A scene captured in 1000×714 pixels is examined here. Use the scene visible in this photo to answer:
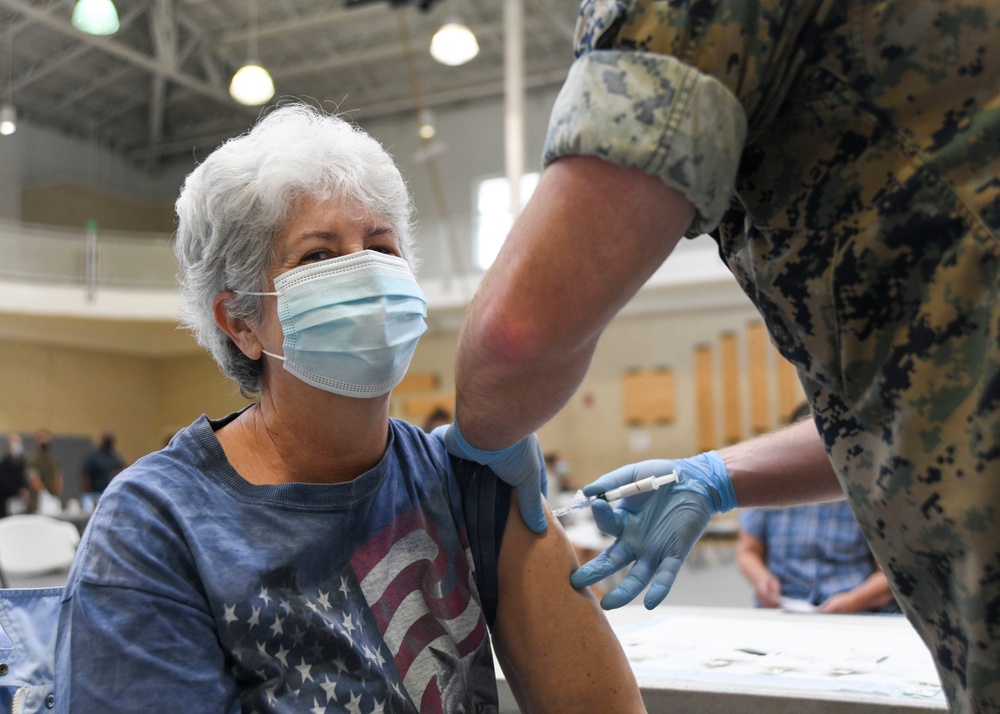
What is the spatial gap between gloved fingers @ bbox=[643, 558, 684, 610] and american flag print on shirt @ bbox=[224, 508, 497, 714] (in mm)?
272

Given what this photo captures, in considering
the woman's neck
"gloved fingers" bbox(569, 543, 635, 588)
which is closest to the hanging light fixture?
the woman's neck

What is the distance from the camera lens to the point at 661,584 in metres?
1.33

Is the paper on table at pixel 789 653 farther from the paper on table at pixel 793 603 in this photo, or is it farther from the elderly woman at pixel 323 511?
the paper on table at pixel 793 603

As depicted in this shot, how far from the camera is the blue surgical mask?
1.39m

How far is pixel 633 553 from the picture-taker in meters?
1.41

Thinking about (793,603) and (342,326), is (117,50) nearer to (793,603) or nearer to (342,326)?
(793,603)

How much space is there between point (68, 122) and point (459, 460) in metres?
15.7

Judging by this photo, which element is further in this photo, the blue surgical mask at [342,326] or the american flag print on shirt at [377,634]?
the blue surgical mask at [342,326]

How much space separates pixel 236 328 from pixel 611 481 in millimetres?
682

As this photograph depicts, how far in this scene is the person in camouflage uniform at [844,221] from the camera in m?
0.72

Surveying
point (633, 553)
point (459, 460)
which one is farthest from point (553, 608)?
point (459, 460)

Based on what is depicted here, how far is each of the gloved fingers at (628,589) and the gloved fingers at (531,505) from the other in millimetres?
161

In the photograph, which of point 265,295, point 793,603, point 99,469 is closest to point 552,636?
point 265,295

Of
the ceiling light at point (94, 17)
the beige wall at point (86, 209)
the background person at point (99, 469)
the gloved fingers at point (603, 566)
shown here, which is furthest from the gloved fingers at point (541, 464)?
the beige wall at point (86, 209)
